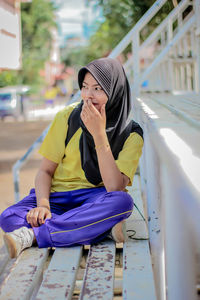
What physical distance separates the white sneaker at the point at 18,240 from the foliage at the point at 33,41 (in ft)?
87.2

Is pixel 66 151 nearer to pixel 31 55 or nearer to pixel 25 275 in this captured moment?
pixel 25 275

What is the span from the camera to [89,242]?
7.75 feet

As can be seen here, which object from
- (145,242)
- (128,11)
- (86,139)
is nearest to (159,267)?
(145,242)

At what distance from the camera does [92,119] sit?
2354mm

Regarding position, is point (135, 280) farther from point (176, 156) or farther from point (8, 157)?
point (8, 157)

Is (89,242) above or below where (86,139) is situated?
below

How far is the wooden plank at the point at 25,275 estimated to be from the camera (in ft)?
5.83

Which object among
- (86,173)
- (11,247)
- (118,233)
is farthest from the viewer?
(86,173)

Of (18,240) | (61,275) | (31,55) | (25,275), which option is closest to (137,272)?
(61,275)

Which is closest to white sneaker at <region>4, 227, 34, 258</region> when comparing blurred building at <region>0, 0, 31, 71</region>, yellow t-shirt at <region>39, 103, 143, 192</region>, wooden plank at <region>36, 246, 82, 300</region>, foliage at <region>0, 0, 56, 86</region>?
wooden plank at <region>36, 246, 82, 300</region>

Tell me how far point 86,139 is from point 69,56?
192 feet

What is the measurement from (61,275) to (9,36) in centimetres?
698

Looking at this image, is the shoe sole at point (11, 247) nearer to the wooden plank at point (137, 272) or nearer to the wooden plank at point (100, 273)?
the wooden plank at point (100, 273)

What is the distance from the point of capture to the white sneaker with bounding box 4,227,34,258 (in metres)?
2.16
